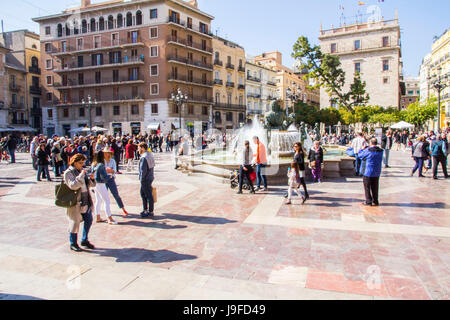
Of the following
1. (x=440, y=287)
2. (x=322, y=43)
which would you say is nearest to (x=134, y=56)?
(x=322, y=43)

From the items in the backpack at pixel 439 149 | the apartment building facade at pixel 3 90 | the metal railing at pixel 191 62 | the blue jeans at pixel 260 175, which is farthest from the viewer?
the metal railing at pixel 191 62

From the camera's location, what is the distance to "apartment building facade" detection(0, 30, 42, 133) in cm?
4013

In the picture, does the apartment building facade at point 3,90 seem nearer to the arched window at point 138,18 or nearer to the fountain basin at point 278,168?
the arched window at point 138,18

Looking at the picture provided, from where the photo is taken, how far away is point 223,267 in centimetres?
419

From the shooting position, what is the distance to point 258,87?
2179 inches

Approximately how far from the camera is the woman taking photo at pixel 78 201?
4.59m

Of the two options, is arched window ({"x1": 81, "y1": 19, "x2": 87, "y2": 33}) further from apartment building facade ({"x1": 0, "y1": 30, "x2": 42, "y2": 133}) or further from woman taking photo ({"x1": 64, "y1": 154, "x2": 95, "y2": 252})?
woman taking photo ({"x1": 64, "y1": 154, "x2": 95, "y2": 252})

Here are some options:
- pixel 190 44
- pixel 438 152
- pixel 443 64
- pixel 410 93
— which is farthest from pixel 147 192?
pixel 410 93

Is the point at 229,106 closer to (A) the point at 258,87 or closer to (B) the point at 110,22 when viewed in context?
(A) the point at 258,87

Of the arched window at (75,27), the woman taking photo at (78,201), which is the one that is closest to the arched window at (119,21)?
the arched window at (75,27)

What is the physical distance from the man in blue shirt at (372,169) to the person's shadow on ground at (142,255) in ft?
14.9

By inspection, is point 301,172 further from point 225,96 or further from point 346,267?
point 225,96

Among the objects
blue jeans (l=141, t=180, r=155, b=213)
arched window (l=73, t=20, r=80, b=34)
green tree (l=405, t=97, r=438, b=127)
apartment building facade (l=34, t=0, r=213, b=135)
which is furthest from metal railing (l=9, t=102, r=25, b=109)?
green tree (l=405, t=97, r=438, b=127)

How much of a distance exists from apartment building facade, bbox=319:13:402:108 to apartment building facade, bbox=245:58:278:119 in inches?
467
